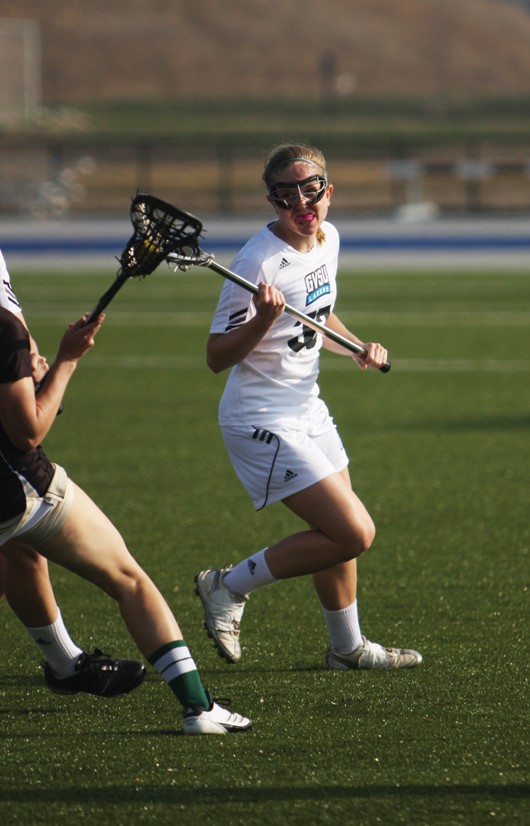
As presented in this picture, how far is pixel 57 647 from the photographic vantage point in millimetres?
4984

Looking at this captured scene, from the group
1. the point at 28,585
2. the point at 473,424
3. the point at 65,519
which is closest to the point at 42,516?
the point at 65,519

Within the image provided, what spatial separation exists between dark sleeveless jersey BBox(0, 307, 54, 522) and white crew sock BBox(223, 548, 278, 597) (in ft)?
4.09

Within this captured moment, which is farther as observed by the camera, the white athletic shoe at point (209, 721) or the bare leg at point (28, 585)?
the bare leg at point (28, 585)

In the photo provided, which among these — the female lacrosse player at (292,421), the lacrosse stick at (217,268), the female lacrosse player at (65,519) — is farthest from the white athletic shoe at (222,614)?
the lacrosse stick at (217,268)

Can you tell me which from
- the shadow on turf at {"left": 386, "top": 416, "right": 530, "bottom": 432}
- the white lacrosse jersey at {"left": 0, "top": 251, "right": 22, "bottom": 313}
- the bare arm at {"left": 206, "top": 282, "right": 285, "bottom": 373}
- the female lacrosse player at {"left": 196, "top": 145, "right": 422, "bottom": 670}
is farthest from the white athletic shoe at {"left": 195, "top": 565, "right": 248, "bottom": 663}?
the shadow on turf at {"left": 386, "top": 416, "right": 530, "bottom": 432}

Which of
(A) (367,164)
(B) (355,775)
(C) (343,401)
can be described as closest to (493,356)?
(C) (343,401)

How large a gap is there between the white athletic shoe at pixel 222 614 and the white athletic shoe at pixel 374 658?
38cm

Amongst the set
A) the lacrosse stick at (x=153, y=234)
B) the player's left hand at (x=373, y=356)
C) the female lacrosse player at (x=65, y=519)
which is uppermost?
the lacrosse stick at (x=153, y=234)

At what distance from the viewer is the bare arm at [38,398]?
4133 millimetres

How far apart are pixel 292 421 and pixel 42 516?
128cm

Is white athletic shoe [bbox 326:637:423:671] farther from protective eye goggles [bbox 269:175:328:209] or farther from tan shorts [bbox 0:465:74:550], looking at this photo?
protective eye goggles [bbox 269:175:328:209]

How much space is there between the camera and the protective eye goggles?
5246mm

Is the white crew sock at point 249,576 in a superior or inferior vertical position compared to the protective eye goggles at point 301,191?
inferior

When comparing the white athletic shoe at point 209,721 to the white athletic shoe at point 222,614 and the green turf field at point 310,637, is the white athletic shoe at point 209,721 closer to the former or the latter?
the green turf field at point 310,637
